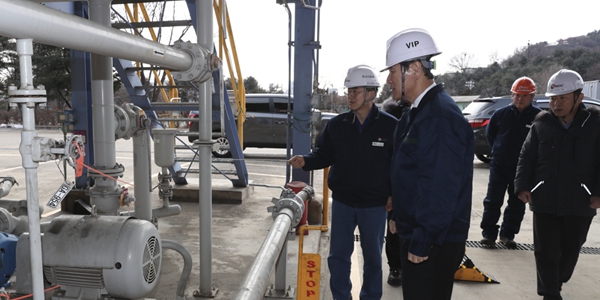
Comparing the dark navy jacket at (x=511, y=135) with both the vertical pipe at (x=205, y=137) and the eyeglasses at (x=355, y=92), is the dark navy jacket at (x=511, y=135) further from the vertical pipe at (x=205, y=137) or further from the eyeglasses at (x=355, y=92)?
the vertical pipe at (x=205, y=137)

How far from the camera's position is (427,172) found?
198 centimetres

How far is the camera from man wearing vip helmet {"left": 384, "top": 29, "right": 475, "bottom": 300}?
196 centimetres

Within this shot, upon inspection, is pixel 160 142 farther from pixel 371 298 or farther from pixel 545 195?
pixel 545 195

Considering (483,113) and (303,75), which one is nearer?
(303,75)

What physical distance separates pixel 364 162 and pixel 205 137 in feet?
3.91

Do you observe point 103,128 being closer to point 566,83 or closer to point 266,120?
point 566,83

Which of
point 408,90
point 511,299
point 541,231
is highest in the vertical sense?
point 408,90

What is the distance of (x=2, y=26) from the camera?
3.90 feet

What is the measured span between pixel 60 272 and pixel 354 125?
2146 millimetres

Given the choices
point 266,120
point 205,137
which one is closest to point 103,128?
point 205,137

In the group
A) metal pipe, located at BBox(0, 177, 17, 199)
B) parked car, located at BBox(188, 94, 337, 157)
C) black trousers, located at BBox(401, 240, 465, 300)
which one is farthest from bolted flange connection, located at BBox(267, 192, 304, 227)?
parked car, located at BBox(188, 94, 337, 157)

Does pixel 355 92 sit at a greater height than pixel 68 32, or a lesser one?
lesser

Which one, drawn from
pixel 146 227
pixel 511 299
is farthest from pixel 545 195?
pixel 146 227

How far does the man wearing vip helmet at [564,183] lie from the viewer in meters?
3.08
